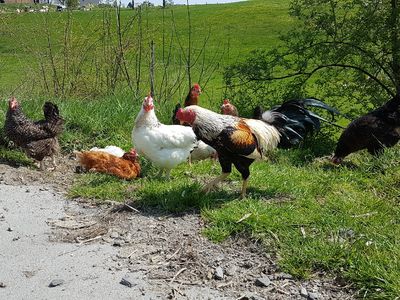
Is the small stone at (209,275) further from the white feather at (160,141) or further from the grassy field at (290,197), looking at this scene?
the white feather at (160,141)

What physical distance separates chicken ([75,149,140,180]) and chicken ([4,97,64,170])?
0.39m

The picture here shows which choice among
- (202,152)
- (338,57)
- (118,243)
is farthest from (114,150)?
(338,57)

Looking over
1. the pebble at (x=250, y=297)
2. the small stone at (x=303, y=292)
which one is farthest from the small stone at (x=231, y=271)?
the small stone at (x=303, y=292)

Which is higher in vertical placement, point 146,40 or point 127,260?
point 146,40

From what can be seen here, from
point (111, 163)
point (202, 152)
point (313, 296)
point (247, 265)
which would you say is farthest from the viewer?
point (202, 152)

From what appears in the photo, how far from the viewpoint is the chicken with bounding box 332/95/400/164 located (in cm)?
677

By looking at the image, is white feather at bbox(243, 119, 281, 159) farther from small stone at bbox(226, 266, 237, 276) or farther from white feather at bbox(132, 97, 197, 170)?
small stone at bbox(226, 266, 237, 276)

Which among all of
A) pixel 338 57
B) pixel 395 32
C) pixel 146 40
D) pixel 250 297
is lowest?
pixel 250 297

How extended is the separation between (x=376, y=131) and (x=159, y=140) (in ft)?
10.2

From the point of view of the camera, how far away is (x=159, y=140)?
565 cm

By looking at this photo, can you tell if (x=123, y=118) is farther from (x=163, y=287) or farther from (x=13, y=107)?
(x=163, y=287)

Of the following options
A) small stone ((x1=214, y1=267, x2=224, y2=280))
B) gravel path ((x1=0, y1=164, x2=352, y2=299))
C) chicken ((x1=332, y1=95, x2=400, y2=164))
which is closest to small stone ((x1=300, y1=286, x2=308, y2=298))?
gravel path ((x1=0, y1=164, x2=352, y2=299))

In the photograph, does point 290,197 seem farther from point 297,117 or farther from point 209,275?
point 297,117

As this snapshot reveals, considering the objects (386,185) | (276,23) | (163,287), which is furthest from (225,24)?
(163,287)
